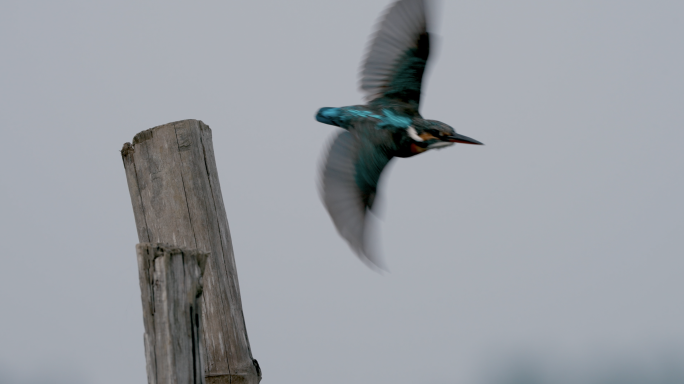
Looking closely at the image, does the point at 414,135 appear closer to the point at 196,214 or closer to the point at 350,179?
the point at 350,179

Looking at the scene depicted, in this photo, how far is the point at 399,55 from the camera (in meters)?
4.26

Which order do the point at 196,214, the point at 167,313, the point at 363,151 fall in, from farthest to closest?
the point at 363,151 → the point at 196,214 → the point at 167,313

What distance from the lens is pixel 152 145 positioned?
3.58 metres

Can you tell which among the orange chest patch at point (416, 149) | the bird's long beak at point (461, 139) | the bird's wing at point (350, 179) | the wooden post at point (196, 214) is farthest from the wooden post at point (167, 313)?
the bird's long beak at point (461, 139)

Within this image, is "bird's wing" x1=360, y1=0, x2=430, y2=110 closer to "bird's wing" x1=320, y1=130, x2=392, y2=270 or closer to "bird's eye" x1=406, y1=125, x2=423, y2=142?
"bird's eye" x1=406, y1=125, x2=423, y2=142

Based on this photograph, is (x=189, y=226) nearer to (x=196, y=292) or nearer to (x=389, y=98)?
(x=196, y=292)

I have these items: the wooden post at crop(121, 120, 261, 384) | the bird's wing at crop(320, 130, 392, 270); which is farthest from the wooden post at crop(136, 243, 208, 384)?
the bird's wing at crop(320, 130, 392, 270)

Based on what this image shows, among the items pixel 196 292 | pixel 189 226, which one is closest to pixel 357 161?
pixel 189 226

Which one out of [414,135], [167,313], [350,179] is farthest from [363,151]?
[167,313]

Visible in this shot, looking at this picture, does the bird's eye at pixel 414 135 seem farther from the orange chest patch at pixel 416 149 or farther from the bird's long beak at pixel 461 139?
the bird's long beak at pixel 461 139

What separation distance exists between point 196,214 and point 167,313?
2.97 feet

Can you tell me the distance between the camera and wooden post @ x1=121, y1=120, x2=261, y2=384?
3379 mm

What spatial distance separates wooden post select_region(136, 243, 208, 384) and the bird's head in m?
1.46

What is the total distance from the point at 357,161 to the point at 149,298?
1413mm
